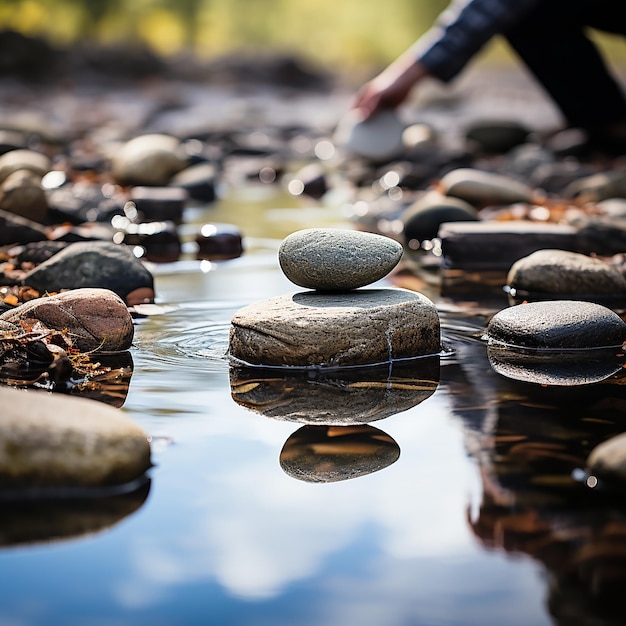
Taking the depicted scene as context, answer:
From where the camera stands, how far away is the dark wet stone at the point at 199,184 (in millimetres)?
8578

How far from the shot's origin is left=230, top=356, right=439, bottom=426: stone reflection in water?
9.59 feet

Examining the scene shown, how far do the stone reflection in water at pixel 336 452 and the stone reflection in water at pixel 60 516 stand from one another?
41cm

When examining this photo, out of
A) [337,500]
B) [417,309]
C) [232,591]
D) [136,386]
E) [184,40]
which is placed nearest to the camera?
[232,591]

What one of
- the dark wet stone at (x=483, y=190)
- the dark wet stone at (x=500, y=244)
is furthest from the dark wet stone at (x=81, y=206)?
the dark wet stone at (x=500, y=244)

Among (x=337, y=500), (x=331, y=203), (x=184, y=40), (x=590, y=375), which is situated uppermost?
(x=337, y=500)

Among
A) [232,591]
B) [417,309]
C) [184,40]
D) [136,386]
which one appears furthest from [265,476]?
[184,40]

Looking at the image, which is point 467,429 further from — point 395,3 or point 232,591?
point 395,3

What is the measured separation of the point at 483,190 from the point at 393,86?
1.62 metres

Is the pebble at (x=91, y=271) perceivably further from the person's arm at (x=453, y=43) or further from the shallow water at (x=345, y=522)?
the person's arm at (x=453, y=43)

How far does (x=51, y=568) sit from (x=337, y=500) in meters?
0.63

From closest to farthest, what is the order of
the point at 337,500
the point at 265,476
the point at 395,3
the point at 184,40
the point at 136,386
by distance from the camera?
the point at 337,500 < the point at 265,476 < the point at 136,386 < the point at 184,40 < the point at 395,3

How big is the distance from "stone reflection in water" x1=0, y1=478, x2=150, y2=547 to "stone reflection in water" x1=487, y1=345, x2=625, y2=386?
56.7 inches

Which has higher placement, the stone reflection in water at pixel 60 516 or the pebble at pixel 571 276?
the stone reflection in water at pixel 60 516

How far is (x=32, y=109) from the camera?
16.6 metres
